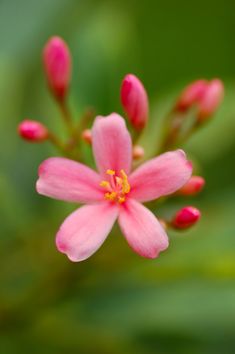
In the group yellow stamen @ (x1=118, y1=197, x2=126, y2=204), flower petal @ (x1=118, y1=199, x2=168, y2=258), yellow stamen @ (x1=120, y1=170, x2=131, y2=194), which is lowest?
flower petal @ (x1=118, y1=199, x2=168, y2=258)

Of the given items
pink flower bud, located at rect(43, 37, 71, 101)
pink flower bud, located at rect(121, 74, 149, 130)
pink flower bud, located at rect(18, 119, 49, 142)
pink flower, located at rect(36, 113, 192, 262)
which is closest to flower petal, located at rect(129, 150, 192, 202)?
pink flower, located at rect(36, 113, 192, 262)

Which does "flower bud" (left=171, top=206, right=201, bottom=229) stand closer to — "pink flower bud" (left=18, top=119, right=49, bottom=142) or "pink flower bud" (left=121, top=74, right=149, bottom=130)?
"pink flower bud" (left=121, top=74, right=149, bottom=130)

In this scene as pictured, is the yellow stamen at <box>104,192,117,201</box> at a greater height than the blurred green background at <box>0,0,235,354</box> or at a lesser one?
lesser

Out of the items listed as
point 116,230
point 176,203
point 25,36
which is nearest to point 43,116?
point 25,36

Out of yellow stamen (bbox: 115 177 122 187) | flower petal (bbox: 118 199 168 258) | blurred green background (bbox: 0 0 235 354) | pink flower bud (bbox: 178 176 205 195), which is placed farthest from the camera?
blurred green background (bbox: 0 0 235 354)

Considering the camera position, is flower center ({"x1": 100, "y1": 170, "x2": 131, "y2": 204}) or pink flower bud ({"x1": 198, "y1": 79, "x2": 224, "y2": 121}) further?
pink flower bud ({"x1": 198, "y1": 79, "x2": 224, "y2": 121})

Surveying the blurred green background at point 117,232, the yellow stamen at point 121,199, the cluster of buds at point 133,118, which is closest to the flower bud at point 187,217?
the cluster of buds at point 133,118

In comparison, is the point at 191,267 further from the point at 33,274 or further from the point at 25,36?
the point at 25,36

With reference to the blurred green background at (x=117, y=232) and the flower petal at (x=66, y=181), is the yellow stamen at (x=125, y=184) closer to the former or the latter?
the flower petal at (x=66, y=181)
